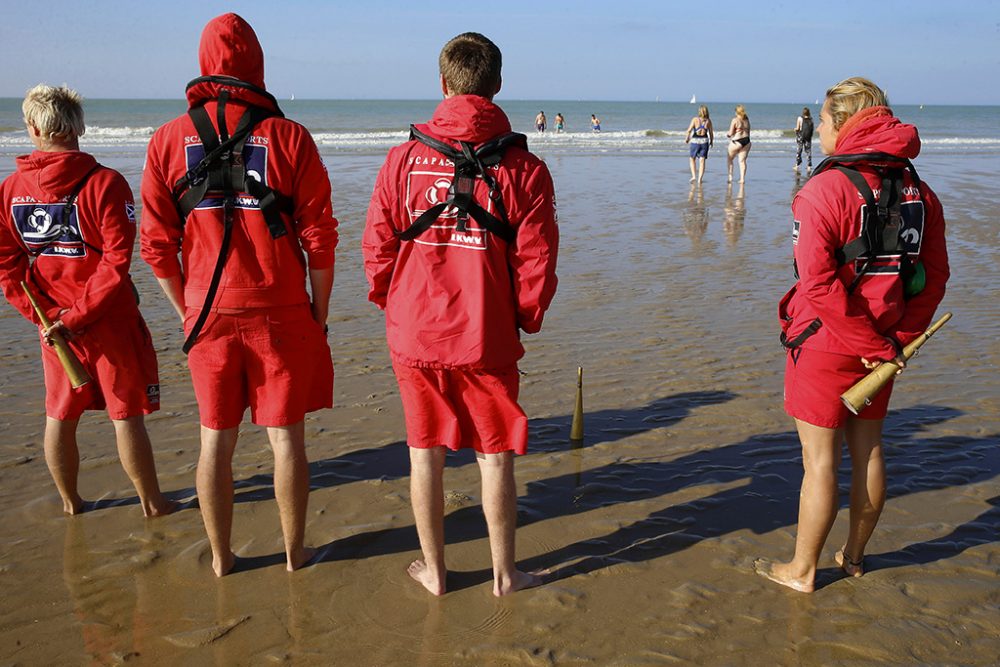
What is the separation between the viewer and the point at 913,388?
6.04 metres

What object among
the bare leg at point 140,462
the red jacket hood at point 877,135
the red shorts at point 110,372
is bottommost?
the bare leg at point 140,462

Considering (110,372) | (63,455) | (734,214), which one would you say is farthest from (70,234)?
(734,214)

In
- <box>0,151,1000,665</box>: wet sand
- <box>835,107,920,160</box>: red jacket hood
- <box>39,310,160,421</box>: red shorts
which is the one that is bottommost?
<box>0,151,1000,665</box>: wet sand

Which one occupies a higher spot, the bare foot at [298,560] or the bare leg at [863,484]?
the bare leg at [863,484]

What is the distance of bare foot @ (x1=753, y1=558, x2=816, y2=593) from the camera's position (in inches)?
141

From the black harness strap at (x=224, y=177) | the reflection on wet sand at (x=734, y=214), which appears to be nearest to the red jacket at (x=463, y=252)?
the black harness strap at (x=224, y=177)

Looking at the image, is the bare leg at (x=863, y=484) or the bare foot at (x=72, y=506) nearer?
the bare leg at (x=863, y=484)

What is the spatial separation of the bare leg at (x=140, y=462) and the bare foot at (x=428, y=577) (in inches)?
56.5

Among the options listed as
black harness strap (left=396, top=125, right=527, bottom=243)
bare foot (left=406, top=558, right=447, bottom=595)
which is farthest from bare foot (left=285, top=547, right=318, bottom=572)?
black harness strap (left=396, top=125, right=527, bottom=243)

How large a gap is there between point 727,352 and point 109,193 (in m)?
4.85

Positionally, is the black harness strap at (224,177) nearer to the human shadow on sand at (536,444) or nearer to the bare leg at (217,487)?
the bare leg at (217,487)

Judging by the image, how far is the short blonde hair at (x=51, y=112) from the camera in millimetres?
3725

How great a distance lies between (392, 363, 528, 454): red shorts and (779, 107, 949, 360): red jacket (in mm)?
1235

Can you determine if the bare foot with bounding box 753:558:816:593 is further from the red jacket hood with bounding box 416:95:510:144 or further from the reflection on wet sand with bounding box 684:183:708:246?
the reflection on wet sand with bounding box 684:183:708:246
